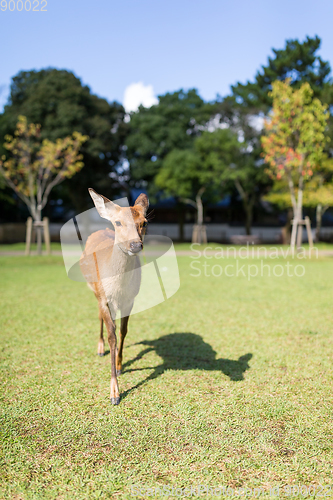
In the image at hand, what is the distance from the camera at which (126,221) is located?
138 inches

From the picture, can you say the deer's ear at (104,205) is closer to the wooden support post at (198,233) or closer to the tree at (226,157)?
the wooden support post at (198,233)

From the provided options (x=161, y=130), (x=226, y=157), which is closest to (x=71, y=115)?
(x=161, y=130)

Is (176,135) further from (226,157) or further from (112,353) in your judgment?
(112,353)

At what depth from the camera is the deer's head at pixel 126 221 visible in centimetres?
346

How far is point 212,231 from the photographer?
137ft

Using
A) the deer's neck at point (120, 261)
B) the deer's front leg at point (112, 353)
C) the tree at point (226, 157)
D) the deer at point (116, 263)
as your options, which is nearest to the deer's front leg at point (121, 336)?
the deer at point (116, 263)

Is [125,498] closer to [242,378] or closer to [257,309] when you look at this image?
[242,378]

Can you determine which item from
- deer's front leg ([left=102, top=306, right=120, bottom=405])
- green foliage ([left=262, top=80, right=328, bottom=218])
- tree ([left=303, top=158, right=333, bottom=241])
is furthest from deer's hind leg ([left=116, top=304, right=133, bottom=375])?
tree ([left=303, top=158, right=333, bottom=241])

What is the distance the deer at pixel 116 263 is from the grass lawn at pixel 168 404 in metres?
0.54

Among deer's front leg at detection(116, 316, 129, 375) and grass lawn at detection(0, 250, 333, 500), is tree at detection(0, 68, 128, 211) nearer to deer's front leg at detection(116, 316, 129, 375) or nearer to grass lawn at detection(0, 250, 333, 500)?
grass lawn at detection(0, 250, 333, 500)

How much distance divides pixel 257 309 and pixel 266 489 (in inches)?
225

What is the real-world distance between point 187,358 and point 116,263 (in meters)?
2.03

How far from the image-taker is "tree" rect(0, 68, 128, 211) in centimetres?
2689

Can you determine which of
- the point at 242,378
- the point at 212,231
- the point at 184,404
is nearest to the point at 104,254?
the point at 184,404
